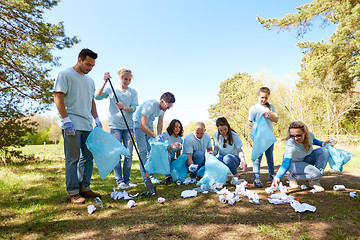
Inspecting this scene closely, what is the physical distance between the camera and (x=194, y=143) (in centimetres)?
344

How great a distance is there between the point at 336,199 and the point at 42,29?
678 cm

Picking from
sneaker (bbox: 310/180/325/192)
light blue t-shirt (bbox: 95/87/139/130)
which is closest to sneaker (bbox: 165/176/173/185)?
light blue t-shirt (bbox: 95/87/139/130)

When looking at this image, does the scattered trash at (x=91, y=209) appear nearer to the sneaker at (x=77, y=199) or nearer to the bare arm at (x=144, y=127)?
the sneaker at (x=77, y=199)

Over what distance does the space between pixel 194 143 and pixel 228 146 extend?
0.53 m

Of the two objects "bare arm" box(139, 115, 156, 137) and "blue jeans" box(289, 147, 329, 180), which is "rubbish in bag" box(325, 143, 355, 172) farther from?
"bare arm" box(139, 115, 156, 137)

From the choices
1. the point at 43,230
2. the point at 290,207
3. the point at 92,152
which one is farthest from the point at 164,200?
the point at 290,207

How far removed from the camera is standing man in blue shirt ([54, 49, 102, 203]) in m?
2.39

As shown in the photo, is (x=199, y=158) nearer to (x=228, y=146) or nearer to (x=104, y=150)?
(x=228, y=146)

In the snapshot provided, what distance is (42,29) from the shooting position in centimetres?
538

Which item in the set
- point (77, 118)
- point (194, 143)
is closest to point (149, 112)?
point (194, 143)

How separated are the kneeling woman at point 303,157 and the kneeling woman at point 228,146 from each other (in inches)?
25.4

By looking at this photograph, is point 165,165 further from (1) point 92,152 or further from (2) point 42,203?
(2) point 42,203

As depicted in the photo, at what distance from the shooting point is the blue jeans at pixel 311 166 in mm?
2730

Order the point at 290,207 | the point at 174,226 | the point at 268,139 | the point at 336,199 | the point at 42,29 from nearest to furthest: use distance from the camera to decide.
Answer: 1. the point at 174,226
2. the point at 290,207
3. the point at 336,199
4. the point at 268,139
5. the point at 42,29
